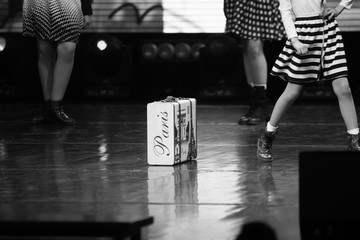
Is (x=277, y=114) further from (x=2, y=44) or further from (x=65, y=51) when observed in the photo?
(x=2, y=44)

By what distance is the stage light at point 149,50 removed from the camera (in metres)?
10.8

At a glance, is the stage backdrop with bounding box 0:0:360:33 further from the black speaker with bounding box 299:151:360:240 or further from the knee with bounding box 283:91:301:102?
the black speaker with bounding box 299:151:360:240

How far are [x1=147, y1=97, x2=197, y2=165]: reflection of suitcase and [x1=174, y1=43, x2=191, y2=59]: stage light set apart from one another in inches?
190

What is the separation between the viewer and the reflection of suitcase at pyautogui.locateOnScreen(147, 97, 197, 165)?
5.81m

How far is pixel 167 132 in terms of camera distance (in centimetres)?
582

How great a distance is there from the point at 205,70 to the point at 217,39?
1.19ft

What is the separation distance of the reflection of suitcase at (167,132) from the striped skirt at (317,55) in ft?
2.27

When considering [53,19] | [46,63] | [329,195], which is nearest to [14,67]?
[46,63]

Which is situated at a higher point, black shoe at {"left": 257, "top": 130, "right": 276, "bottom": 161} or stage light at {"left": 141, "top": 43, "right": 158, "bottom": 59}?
stage light at {"left": 141, "top": 43, "right": 158, "bottom": 59}

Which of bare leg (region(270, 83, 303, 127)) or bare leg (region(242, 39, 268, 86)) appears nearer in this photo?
bare leg (region(270, 83, 303, 127))

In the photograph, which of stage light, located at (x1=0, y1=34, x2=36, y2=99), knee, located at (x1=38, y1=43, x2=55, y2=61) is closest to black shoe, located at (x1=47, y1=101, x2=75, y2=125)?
knee, located at (x1=38, y1=43, x2=55, y2=61)

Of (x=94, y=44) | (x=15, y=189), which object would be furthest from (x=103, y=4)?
(x=15, y=189)

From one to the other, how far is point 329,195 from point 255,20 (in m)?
4.36

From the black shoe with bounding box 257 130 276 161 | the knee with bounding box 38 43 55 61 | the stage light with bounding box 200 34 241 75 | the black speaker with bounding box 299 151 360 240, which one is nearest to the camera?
the black speaker with bounding box 299 151 360 240
